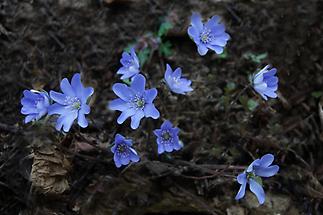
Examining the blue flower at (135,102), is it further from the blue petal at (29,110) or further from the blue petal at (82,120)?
the blue petal at (29,110)

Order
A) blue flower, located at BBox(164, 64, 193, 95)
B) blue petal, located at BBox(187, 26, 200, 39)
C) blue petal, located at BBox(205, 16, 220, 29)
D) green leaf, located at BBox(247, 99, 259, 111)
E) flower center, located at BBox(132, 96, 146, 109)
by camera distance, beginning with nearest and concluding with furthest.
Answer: flower center, located at BBox(132, 96, 146, 109)
blue flower, located at BBox(164, 64, 193, 95)
blue petal, located at BBox(187, 26, 200, 39)
blue petal, located at BBox(205, 16, 220, 29)
green leaf, located at BBox(247, 99, 259, 111)

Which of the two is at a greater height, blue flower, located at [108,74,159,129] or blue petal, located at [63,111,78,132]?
blue flower, located at [108,74,159,129]

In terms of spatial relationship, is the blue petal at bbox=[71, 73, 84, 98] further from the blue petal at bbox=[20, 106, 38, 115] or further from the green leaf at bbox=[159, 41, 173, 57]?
the green leaf at bbox=[159, 41, 173, 57]

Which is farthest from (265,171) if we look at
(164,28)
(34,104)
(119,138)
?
(164,28)

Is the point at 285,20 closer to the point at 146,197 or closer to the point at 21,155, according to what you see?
the point at 146,197

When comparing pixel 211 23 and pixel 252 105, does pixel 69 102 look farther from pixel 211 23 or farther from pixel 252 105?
pixel 252 105

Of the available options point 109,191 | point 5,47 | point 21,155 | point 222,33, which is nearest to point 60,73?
point 5,47

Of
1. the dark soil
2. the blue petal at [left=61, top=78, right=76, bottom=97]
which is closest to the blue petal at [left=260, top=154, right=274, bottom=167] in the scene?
the dark soil
